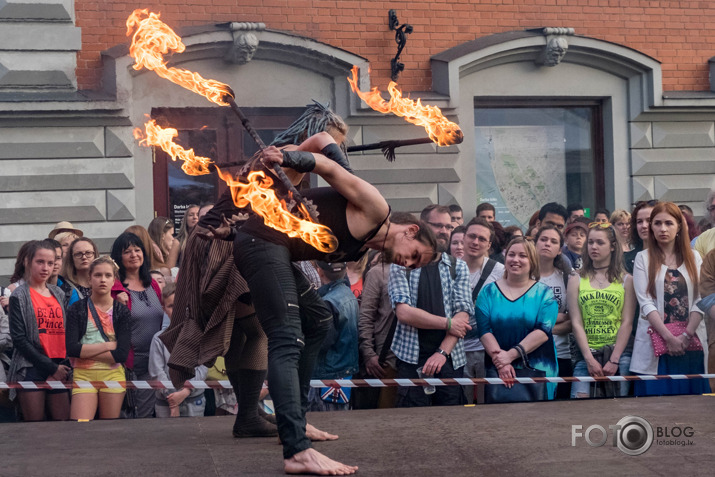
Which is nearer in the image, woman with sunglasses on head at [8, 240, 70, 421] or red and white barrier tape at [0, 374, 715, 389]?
red and white barrier tape at [0, 374, 715, 389]

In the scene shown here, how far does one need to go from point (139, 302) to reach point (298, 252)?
2472mm

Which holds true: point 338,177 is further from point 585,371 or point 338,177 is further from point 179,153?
point 585,371

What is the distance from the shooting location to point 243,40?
11180 millimetres

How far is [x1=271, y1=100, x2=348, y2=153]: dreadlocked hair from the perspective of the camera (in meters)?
5.62

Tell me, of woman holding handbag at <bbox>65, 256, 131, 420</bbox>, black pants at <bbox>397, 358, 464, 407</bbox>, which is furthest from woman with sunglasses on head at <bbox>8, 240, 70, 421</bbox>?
black pants at <bbox>397, 358, 464, 407</bbox>

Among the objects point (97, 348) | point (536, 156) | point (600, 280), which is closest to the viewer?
point (97, 348)

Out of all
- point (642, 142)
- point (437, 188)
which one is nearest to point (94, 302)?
point (437, 188)

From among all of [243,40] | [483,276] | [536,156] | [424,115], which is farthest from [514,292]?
[536,156]

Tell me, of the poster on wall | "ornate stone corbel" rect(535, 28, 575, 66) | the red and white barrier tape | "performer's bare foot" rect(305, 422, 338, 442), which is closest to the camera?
"performer's bare foot" rect(305, 422, 338, 442)

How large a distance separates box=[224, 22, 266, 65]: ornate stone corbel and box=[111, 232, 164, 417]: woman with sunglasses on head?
3.98 meters

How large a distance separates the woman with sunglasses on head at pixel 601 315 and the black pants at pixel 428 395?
39.5 inches

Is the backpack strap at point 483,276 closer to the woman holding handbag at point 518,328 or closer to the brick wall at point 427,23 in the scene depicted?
the woman holding handbag at point 518,328

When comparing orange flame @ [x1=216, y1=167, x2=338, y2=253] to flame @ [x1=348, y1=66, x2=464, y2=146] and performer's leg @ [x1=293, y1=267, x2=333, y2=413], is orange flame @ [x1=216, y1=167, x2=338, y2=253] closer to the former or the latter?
performer's leg @ [x1=293, y1=267, x2=333, y2=413]

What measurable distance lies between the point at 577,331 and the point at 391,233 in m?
2.83
